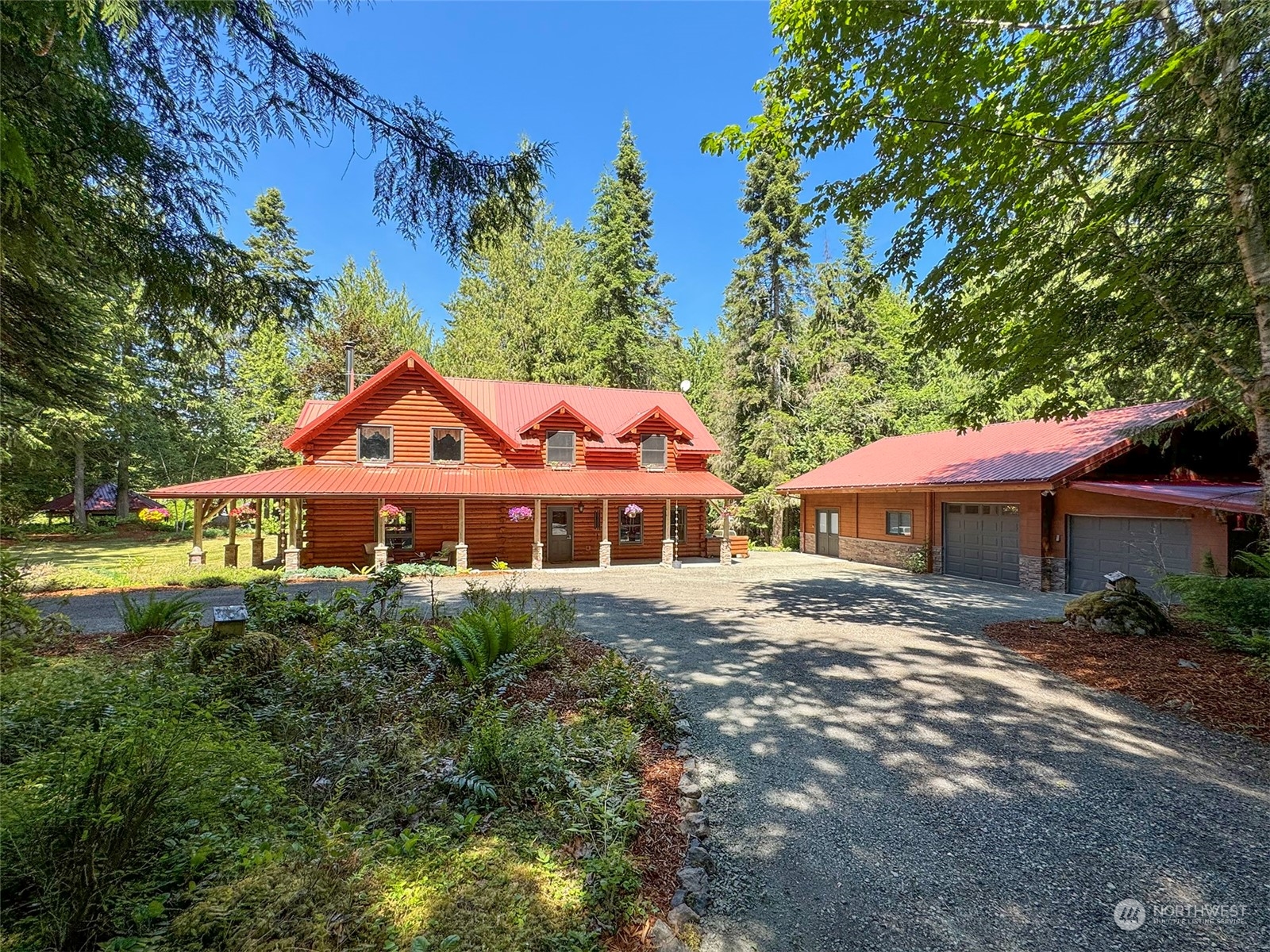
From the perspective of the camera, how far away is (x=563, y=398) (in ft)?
72.3

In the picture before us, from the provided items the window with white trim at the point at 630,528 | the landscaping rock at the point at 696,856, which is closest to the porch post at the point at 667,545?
the window with white trim at the point at 630,528

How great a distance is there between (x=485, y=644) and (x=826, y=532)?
19.5 meters

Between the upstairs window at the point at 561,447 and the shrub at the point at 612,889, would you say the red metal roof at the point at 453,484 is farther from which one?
the shrub at the point at 612,889

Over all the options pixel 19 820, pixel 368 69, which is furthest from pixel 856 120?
pixel 19 820

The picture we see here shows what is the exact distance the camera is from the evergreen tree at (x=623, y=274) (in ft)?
94.7

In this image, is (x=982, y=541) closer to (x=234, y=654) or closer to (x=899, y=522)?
(x=899, y=522)

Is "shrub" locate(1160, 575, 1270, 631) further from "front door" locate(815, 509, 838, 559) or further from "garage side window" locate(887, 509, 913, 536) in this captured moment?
"front door" locate(815, 509, 838, 559)

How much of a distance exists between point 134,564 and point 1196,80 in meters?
24.0

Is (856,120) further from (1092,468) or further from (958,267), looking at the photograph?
(1092,468)

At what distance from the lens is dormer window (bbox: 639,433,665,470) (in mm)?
20406

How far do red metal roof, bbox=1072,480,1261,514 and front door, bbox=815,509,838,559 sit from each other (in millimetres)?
9731

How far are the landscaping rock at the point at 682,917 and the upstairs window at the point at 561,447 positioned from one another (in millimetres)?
17241

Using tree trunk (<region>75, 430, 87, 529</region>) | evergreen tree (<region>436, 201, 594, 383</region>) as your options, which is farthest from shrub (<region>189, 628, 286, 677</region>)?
tree trunk (<region>75, 430, 87, 529</region>)

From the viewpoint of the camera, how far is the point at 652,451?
20.5m
